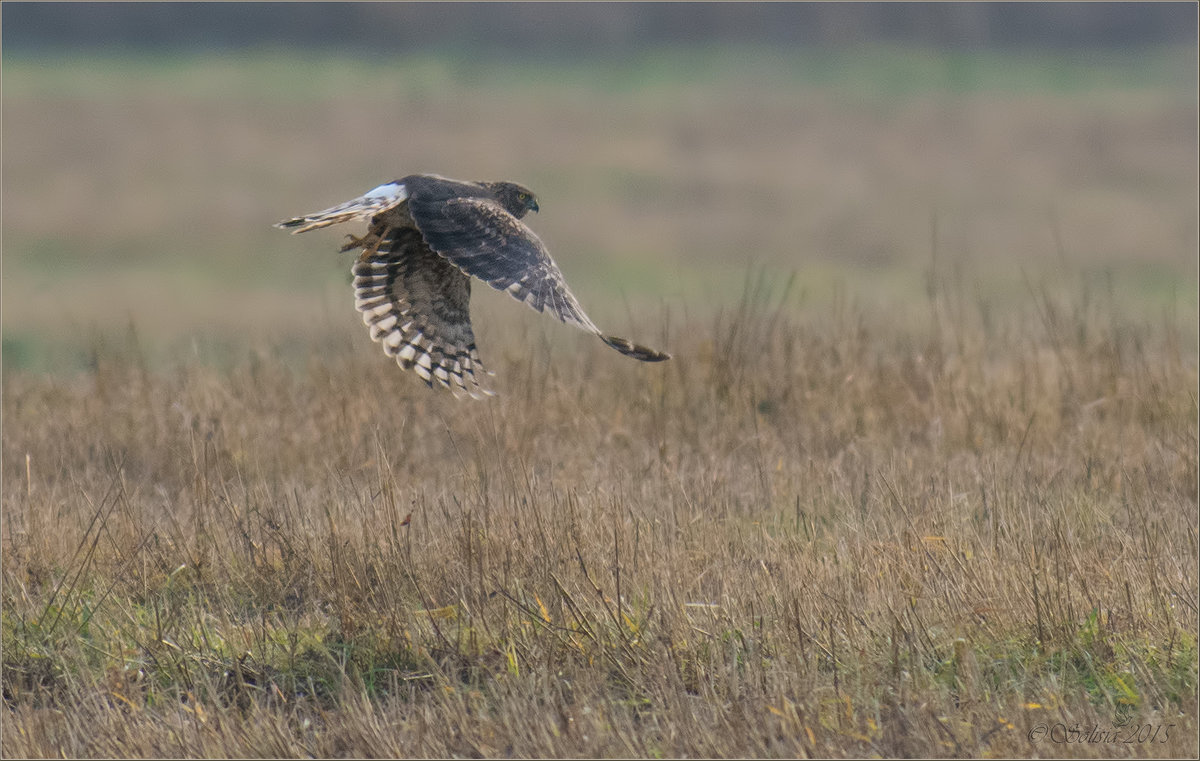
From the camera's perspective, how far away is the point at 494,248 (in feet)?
15.2

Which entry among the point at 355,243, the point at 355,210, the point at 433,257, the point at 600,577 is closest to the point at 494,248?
the point at 355,210

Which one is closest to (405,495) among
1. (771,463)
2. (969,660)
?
(771,463)

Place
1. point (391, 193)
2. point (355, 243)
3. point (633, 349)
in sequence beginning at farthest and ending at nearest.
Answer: point (355, 243) → point (391, 193) → point (633, 349)

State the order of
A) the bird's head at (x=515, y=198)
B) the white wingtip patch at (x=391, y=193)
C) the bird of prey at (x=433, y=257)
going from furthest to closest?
1. the bird's head at (x=515, y=198)
2. the white wingtip patch at (x=391, y=193)
3. the bird of prey at (x=433, y=257)

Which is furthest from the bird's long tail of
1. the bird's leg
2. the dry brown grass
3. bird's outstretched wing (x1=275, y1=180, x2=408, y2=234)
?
the bird's leg

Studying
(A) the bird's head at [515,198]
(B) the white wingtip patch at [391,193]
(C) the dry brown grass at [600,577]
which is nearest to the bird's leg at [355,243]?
(B) the white wingtip patch at [391,193]

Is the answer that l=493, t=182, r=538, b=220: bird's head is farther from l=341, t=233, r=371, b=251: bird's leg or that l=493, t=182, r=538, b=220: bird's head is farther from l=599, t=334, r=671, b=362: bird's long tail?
l=599, t=334, r=671, b=362: bird's long tail

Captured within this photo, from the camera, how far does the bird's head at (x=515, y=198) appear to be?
217 inches

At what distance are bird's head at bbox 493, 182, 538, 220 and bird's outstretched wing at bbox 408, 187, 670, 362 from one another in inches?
22.1

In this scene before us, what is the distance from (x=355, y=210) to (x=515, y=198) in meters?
1.02

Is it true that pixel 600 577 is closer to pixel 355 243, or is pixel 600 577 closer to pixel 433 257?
pixel 433 257

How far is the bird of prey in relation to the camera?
4.63m

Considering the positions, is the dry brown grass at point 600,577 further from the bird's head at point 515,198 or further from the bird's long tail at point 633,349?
the bird's head at point 515,198

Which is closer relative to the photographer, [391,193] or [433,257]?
[391,193]
